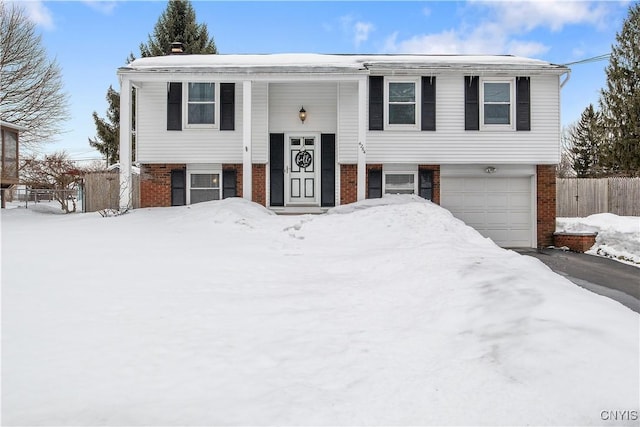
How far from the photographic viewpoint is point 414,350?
10.9 feet

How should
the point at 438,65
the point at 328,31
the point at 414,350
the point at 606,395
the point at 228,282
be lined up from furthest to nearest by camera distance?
the point at 328,31 < the point at 438,65 < the point at 228,282 < the point at 414,350 < the point at 606,395

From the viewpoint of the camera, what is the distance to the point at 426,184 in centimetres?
1298

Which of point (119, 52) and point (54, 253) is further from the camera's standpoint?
point (119, 52)

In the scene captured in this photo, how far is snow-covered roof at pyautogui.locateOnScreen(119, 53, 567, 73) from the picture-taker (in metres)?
11.9

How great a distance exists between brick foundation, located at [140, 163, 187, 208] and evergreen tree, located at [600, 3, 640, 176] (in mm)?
23039

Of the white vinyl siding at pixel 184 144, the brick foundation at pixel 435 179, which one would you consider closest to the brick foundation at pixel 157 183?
the white vinyl siding at pixel 184 144

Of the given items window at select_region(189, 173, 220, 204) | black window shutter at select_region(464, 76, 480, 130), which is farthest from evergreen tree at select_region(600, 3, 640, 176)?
window at select_region(189, 173, 220, 204)

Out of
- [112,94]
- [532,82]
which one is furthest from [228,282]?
[112,94]

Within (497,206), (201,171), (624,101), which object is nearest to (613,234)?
(497,206)

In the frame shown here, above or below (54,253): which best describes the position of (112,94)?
above

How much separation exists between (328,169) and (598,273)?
24.7ft

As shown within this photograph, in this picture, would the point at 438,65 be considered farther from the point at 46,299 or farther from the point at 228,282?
the point at 46,299

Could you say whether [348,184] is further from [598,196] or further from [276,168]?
[598,196]

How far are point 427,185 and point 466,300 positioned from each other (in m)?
9.02
